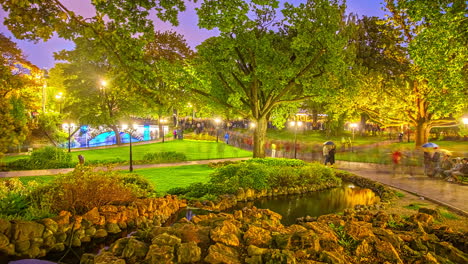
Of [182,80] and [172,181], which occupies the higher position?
[182,80]

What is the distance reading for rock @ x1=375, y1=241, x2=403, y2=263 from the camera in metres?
5.66

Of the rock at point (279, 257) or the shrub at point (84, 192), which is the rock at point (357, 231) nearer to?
the rock at point (279, 257)

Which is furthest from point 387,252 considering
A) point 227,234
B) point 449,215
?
point 449,215

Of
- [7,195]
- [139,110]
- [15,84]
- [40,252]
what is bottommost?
[40,252]

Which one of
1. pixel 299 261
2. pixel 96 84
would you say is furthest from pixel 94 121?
pixel 299 261

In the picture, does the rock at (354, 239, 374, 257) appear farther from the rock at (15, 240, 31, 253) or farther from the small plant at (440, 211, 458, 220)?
the rock at (15, 240, 31, 253)

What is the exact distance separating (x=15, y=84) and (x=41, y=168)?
566 inches

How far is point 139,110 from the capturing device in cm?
3450

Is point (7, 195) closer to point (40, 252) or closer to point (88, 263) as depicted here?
point (40, 252)

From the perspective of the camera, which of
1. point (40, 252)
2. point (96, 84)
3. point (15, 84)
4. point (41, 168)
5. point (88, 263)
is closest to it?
point (15, 84)

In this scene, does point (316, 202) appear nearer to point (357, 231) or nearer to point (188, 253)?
point (357, 231)

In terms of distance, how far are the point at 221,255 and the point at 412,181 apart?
1379 cm

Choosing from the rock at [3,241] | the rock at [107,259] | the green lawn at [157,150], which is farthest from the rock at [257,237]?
the green lawn at [157,150]

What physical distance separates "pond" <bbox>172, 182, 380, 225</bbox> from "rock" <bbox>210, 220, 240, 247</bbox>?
361 cm
